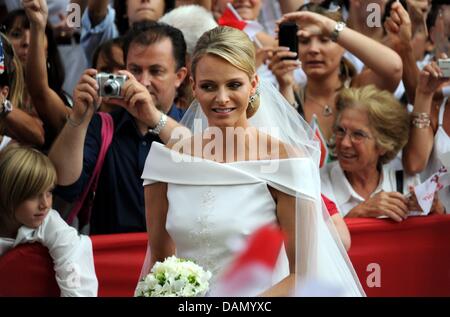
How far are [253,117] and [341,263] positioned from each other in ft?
2.50

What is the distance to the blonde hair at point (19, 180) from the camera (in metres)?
4.80

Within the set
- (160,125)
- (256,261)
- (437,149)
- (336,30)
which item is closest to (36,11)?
(160,125)

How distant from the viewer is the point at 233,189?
401 cm

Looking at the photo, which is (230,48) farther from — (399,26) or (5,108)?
(399,26)

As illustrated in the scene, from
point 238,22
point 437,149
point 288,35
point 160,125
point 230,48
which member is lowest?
point 437,149

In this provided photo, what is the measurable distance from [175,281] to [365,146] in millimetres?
2505

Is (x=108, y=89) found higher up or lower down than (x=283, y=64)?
lower down

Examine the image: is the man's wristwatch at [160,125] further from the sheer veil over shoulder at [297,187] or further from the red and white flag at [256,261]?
the red and white flag at [256,261]

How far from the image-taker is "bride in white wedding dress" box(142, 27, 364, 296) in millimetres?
Answer: 3906

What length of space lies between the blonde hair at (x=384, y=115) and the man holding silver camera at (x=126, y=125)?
107 cm

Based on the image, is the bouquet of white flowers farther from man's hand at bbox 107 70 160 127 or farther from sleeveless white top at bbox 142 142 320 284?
man's hand at bbox 107 70 160 127

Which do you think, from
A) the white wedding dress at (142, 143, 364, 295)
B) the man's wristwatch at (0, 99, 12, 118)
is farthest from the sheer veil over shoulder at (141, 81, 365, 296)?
the man's wristwatch at (0, 99, 12, 118)
